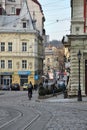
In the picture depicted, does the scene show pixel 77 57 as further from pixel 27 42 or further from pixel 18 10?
pixel 18 10

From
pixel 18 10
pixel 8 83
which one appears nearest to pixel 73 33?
pixel 8 83

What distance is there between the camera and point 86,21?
164ft

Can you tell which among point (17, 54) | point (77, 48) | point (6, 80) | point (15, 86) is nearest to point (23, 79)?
point (6, 80)

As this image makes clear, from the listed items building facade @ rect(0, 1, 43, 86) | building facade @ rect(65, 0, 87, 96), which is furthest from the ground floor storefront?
building facade @ rect(65, 0, 87, 96)

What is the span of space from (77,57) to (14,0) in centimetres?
7929

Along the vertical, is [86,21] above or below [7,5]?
below

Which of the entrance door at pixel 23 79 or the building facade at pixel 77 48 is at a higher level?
the building facade at pixel 77 48

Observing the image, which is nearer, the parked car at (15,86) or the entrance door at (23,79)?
the parked car at (15,86)

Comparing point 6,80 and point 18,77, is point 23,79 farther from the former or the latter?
point 6,80

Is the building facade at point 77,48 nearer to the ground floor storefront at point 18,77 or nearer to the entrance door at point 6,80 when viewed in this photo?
the ground floor storefront at point 18,77

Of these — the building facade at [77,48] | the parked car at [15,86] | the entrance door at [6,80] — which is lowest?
the parked car at [15,86]

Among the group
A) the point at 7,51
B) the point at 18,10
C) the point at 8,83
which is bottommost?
the point at 8,83

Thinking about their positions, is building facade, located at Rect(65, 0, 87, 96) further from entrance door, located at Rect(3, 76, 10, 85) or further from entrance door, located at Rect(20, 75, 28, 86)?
entrance door, located at Rect(3, 76, 10, 85)

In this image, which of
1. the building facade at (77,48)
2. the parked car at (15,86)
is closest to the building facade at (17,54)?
the parked car at (15,86)
